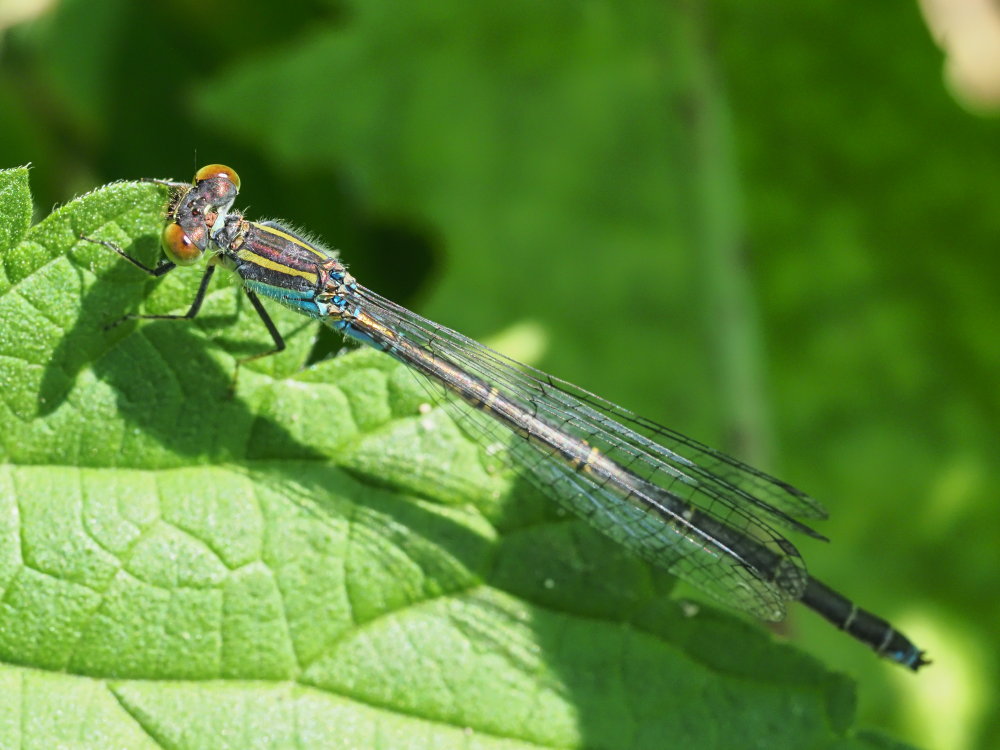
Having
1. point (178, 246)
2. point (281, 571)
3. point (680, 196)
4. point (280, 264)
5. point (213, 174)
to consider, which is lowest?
point (281, 571)

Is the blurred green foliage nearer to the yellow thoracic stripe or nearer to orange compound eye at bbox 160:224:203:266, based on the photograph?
the yellow thoracic stripe

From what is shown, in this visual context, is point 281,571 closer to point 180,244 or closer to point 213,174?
point 180,244

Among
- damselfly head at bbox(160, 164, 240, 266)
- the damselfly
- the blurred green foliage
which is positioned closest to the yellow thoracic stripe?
the damselfly

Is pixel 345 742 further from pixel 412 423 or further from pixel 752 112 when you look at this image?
pixel 752 112

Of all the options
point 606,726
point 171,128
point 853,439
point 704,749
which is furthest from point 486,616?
point 171,128

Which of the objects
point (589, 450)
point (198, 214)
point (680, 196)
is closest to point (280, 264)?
point (198, 214)

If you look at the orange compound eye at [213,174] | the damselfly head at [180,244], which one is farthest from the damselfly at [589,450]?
the damselfly head at [180,244]

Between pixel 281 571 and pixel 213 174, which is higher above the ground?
pixel 213 174
